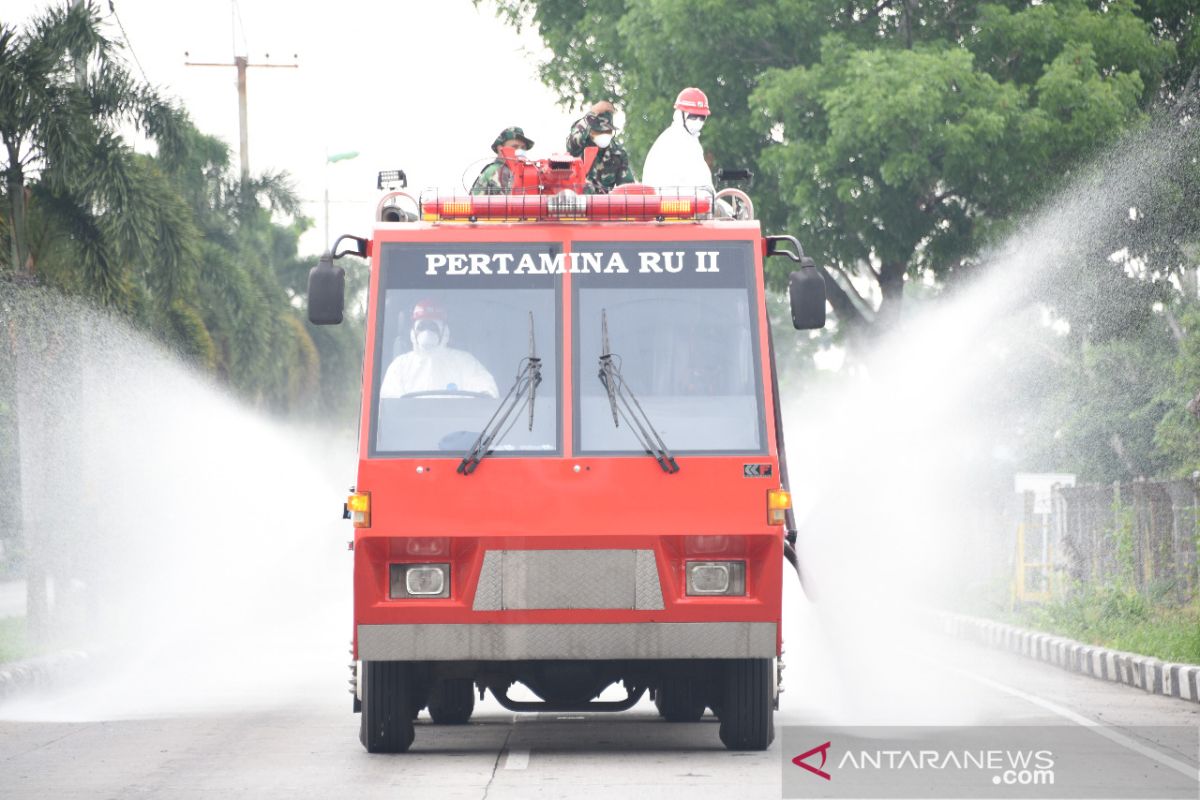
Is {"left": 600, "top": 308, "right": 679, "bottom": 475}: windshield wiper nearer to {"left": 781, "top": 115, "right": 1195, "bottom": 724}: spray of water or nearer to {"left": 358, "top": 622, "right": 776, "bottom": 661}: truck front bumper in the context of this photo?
{"left": 358, "top": 622, "right": 776, "bottom": 661}: truck front bumper

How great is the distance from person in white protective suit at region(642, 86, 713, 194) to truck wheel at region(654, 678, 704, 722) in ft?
10.1

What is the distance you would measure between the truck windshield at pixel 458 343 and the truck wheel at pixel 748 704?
1.61 m

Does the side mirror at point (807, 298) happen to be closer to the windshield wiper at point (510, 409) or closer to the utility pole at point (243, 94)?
the windshield wiper at point (510, 409)

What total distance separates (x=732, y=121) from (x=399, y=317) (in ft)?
63.9

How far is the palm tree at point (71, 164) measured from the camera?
75.4ft

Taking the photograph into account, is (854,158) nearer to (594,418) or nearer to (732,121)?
(732,121)

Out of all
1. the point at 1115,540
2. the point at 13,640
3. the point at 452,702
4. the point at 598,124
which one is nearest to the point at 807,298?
the point at 598,124

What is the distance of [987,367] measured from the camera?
45.1 m

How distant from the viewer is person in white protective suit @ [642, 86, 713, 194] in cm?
1277

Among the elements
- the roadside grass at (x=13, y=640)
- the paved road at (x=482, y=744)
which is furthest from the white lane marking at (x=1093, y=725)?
the roadside grass at (x=13, y=640)

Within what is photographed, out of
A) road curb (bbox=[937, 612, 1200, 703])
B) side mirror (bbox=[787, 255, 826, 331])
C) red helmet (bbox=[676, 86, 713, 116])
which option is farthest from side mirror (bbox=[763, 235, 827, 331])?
road curb (bbox=[937, 612, 1200, 703])

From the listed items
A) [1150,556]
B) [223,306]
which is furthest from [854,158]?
[223,306]

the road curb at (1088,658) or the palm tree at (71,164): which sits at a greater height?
the palm tree at (71,164)

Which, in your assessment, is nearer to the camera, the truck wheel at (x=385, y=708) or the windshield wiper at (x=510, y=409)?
the windshield wiper at (x=510, y=409)
